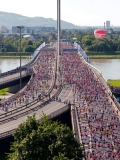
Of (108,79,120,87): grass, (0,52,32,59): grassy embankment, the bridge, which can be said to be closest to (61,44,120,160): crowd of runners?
the bridge

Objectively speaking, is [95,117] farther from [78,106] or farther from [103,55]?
[103,55]

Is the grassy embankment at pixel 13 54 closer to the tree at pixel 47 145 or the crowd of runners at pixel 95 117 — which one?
the crowd of runners at pixel 95 117

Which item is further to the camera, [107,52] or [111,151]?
[107,52]

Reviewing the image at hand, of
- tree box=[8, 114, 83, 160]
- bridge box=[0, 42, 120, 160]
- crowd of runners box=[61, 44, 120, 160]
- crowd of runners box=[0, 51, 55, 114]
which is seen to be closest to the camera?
tree box=[8, 114, 83, 160]

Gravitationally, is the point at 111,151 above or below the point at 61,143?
below

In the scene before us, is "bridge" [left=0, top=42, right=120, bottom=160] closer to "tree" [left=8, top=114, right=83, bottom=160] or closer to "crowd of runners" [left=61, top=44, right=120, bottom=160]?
"crowd of runners" [left=61, top=44, right=120, bottom=160]

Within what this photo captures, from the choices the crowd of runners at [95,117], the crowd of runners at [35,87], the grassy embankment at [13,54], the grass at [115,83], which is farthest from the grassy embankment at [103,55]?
the crowd of runners at [95,117]

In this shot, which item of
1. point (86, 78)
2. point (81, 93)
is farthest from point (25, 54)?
point (81, 93)

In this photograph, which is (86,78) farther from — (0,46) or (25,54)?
(0,46)
